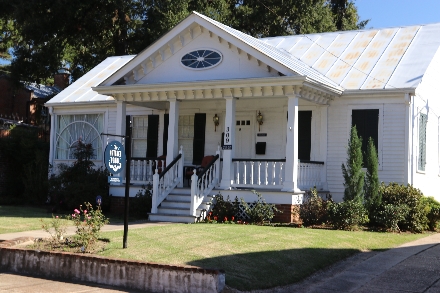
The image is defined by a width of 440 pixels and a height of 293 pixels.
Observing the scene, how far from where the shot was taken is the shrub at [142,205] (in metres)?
19.0

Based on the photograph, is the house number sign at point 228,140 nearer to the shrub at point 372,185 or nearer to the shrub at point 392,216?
the shrub at point 372,185

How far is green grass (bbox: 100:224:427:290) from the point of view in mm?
10469

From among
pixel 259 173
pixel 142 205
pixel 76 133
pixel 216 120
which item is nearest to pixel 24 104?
pixel 76 133

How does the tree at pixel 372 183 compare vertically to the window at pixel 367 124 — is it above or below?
below

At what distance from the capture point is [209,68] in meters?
19.1

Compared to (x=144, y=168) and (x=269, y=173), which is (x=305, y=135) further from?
(x=144, y=168)

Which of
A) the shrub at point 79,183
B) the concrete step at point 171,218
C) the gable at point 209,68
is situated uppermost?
the gable at point 209,68

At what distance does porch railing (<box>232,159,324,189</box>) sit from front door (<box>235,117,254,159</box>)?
1.76 meters

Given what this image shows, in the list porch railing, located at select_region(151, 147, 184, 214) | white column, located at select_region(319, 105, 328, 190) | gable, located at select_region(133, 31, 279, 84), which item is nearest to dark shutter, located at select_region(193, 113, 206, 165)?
porch railing, located at select_region(151, 147, 184, 214)

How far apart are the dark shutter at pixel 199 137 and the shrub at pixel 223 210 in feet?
13.0

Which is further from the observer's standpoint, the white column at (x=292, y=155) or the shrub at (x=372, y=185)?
the white column at (x=292, y=155)

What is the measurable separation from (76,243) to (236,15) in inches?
1102

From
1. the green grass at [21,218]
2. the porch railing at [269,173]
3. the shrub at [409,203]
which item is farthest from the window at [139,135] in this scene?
the shrub at [409,203]

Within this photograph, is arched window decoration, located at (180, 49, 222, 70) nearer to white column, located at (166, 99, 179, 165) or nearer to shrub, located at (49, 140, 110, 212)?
white column, located at (166, 99, 179, 165)
